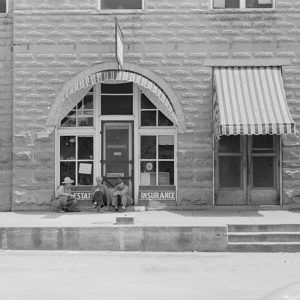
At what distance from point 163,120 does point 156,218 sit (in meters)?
2.89

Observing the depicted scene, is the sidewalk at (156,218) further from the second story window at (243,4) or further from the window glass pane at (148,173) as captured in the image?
the second story window at (243,4)

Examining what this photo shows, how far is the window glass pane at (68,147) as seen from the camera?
14875 mm

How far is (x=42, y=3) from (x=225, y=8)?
451 centimetres

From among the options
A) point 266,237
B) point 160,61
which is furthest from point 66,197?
point 266,237

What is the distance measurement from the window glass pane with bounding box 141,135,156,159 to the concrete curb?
3.75 m

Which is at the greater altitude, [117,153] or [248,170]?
[117,153]

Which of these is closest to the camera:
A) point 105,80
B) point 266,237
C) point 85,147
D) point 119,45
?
point 266,237

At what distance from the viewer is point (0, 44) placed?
1495cm

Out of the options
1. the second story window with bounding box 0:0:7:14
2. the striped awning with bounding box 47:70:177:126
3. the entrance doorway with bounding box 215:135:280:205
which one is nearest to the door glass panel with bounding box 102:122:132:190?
the striped awning with bounding box 47:70:177:126

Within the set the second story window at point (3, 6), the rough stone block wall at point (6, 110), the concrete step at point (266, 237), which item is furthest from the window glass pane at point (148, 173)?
the second story window at point (3, 6)

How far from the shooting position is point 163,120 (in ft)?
49.0

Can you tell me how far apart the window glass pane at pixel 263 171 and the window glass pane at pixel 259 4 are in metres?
3.76

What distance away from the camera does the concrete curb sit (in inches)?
445

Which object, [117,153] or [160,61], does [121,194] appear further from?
[160,61]
